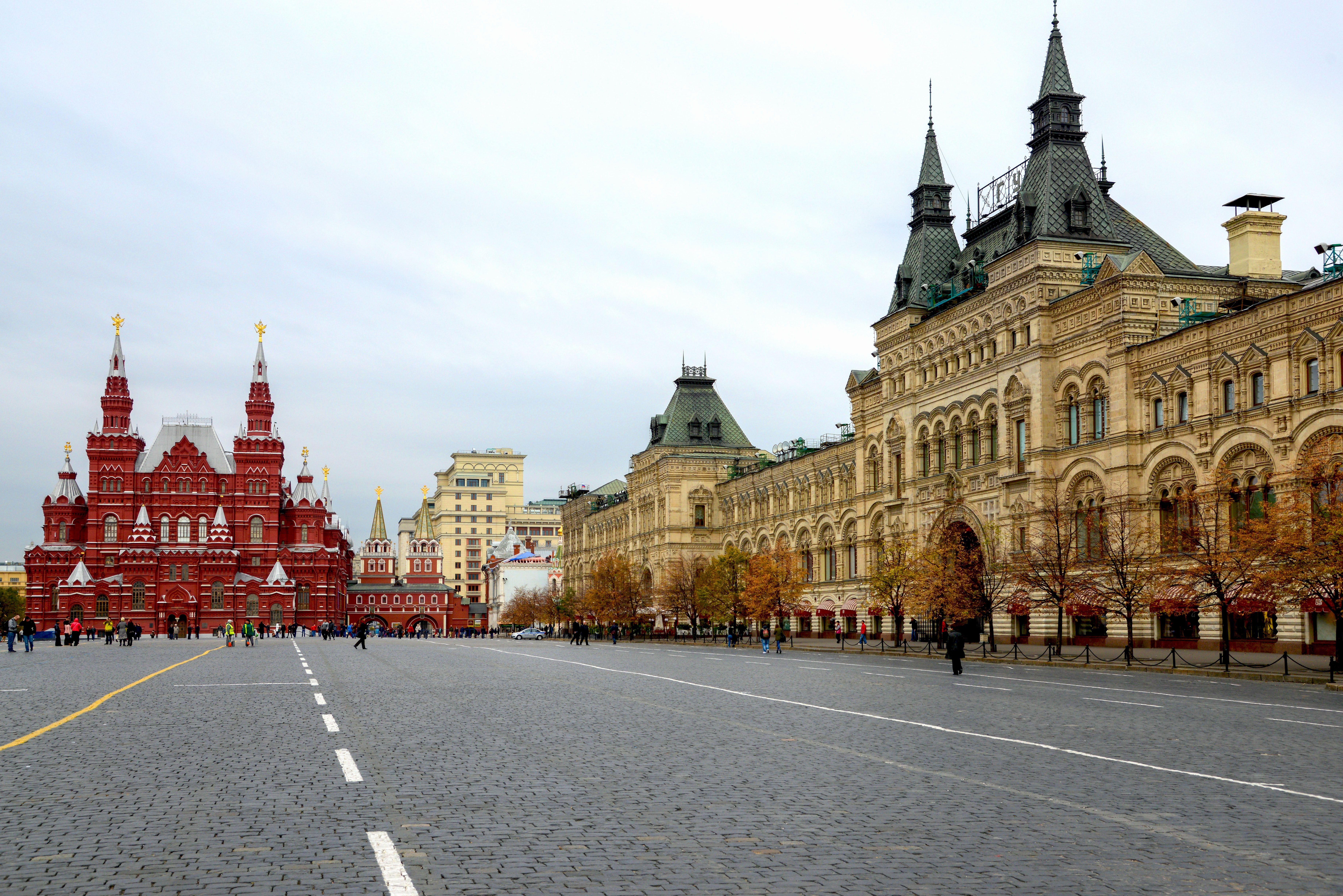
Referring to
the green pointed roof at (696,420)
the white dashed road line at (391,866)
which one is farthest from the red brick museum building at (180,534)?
the white dashed road line at (391,866)

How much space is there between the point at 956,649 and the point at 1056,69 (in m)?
34.0

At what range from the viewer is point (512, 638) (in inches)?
4542

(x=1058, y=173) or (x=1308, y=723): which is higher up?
(x=1058, y=173)

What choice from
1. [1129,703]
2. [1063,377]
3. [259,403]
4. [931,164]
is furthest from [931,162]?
[259,403]

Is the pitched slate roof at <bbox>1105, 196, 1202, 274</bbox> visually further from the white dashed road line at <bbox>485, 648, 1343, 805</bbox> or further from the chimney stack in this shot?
the white dashed road line at <bbox>485, 648, 1343, 805</bbox>

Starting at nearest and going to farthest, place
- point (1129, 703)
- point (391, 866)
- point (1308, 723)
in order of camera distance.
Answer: point (391, 866) → point (1308, 723) → point (1129, 703)

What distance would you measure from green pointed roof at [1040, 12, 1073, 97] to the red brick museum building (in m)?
97.9

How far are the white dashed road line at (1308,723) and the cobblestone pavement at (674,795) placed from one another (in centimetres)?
33

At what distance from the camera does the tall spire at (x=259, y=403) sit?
138750 millimetres

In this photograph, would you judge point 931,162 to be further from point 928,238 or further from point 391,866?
point 391,866

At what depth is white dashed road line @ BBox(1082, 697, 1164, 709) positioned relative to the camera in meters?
22.3

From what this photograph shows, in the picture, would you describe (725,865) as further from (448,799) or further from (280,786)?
(280,786)

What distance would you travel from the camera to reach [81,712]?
66.8 feet

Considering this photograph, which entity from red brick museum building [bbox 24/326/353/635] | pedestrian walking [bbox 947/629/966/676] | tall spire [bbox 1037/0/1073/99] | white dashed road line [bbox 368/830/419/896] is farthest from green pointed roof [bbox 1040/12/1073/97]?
red brick museum building [bbox 24/326/353/635]
